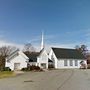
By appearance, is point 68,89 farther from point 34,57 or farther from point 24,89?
point 34,57

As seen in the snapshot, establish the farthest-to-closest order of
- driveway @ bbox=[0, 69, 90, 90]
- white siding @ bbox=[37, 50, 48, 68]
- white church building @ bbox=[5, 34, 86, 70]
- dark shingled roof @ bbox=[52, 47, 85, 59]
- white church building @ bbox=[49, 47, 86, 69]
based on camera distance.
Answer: dark shingled roof @ bbox=[52, 47, 85, 59] → white church building @ bbox=[49, 47, 86, 69] → white siding @ bbox=[37, 50, 48, 68] → white church building @ bbox=[5, 34, 86, 70] → driveway @ bbox=[0, 69, 90, 90]

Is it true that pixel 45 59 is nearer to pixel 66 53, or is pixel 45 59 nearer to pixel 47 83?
pixel 66 53

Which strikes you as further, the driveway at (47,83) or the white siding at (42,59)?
the white siding at (42,59)

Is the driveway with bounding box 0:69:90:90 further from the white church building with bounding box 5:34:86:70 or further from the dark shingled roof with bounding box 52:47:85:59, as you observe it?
the dark shingled roof with bounding box 52:47:85:59

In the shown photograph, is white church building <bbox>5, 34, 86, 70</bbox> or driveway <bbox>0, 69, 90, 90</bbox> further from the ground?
white church building <bbox>5, 34, 86, 70</bbox>

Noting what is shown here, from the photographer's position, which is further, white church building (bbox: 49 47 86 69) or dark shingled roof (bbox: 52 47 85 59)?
dark shingled roof (bbox: 52 47 85 59)

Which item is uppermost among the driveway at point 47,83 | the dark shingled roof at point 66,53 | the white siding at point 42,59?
the dark shingled roof at point 66,53

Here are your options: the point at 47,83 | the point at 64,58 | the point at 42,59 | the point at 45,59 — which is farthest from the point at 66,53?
the point at 47,83

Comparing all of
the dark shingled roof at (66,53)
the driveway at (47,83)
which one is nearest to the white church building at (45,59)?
the dark shingled roof at (66,53)

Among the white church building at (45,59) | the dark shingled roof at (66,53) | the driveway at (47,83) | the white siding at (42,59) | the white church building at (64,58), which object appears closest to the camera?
the driveway at (47,83)

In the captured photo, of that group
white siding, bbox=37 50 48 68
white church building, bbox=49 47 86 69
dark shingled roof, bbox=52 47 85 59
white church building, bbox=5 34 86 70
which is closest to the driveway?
white church building, bbox=5 34 86 70

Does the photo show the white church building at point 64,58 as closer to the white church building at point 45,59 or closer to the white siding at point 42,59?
the white church building at point 45,59

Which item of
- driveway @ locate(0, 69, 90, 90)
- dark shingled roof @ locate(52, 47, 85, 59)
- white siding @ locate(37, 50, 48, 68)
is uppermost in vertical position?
dark shingled roof @ locate(52, 47, 85, 59)

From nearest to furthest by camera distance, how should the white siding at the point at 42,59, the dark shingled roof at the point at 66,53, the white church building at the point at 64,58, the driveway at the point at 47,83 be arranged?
1. the driveway at the point at 47,83
2. the white siding at the point at 42,59
3. the white church building at the point at 64,58
4. the dark shingled roof at the point at 66,53
